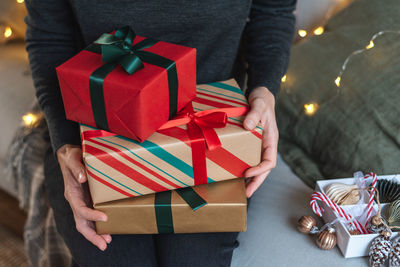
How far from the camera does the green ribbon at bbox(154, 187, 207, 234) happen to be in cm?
66

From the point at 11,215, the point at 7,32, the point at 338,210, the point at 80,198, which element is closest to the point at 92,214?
the point at 80,198

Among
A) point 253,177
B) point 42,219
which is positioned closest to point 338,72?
point 253,177

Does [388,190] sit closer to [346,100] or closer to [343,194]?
[343,194]

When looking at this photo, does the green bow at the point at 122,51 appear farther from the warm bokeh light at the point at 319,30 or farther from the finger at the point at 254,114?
the warm bokeh light at the point at 319,30

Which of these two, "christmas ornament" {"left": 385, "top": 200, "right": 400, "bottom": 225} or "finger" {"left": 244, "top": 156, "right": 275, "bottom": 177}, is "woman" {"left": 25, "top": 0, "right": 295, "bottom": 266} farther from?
"christmas ornament" {"left": 385, "top": 200, "right": 400, "bottom": 225}

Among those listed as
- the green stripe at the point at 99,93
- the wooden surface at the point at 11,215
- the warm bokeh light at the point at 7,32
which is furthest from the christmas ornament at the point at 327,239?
the warm bokeh light at the point at 7,32

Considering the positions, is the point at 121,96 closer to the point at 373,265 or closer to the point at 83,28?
the point at 83,28

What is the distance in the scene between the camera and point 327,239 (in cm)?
72

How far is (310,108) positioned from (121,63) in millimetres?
572

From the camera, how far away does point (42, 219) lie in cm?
104

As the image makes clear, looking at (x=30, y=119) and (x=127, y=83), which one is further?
(x=30, y=119)

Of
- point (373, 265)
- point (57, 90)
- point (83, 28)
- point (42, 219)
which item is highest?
point (83, 28)

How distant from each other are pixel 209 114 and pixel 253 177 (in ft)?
0.59

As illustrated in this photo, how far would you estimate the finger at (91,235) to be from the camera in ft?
2.28
